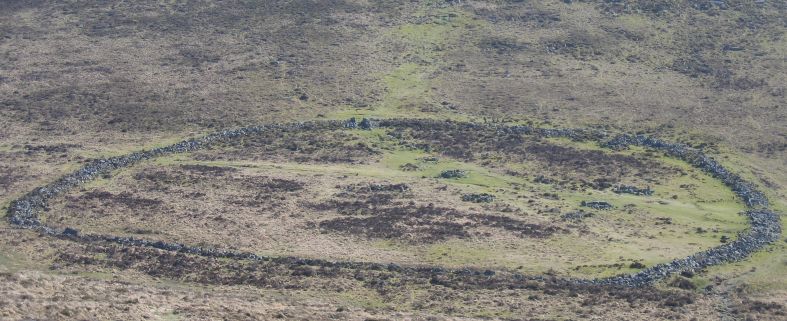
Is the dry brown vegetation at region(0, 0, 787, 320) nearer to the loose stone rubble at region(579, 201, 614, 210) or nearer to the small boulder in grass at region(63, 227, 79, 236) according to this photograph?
the small boulder in grass at region(63, 227, 79, 236)

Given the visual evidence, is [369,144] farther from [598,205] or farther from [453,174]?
[598,205]

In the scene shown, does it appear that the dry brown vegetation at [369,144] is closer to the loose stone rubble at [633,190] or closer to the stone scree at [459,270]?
the stone scree at [459,270]

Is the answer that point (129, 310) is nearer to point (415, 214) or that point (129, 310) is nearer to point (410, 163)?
point (415, 214)

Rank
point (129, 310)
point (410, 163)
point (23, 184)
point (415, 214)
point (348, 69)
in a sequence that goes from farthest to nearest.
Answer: point (348, 69)
point (410, 163)
point (23, 184)
point (415, 214)
point (129, 310)

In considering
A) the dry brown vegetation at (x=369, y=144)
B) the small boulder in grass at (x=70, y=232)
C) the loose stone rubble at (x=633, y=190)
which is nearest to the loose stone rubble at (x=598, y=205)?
the dry brown vegetation at (x=369, y=144)

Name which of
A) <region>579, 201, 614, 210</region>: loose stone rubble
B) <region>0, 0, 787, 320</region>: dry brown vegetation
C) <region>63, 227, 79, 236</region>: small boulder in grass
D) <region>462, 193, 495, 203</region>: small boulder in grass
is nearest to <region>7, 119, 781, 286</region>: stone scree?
<region>63, 227, 79, 236</region>: small boulder in grass

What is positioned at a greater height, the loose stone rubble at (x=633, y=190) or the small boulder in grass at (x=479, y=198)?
the small boulder in grass at (x=479, y=198)

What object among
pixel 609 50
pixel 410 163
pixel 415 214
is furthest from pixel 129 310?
pixel 609 50

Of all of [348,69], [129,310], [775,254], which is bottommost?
[348,69]

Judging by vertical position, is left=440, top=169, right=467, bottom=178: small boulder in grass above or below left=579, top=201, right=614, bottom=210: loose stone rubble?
below
